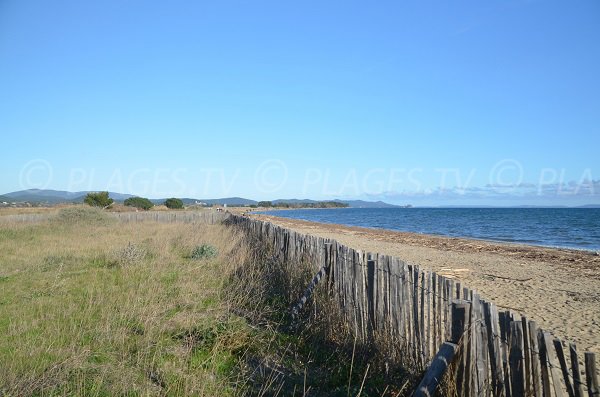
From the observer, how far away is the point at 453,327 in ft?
9.91

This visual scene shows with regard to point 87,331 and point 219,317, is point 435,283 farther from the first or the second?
point 87,331

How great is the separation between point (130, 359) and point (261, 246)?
6704 millimetres

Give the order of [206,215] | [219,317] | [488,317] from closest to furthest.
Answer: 1. [488,317]
2. [219,317]
3. [206,215]

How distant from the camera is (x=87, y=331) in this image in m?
4.94

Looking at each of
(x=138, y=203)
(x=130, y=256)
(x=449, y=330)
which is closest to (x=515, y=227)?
(x=130, y=256)

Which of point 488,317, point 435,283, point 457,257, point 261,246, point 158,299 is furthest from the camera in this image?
point 457,257

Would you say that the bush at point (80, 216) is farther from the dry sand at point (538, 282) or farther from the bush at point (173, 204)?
the bush at point (173, 204)

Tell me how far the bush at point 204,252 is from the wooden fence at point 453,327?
230 inches

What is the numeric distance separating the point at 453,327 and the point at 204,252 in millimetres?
9220

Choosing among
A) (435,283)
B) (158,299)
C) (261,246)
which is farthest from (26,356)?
(261,246)

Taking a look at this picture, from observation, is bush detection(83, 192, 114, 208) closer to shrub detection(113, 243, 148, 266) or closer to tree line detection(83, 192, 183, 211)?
tree line detection(83, 192, 183, 211)

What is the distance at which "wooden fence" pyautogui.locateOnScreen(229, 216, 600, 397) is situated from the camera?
94.7 inches

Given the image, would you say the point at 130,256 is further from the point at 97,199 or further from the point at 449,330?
the point at 97,199

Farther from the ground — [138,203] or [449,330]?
[138,203]
